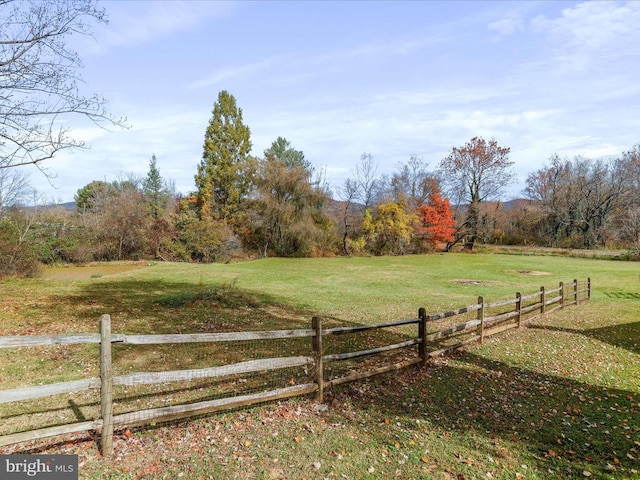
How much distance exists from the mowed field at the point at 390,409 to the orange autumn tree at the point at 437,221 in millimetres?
31446

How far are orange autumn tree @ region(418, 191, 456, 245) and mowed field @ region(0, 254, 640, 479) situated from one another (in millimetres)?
31446

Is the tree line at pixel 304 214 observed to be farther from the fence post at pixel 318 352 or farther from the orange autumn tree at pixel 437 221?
the fence post at pixel 318 352

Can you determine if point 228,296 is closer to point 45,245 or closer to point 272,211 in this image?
point 45,245

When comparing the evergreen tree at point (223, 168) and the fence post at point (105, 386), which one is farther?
the evergreen tree at point (223, 168)

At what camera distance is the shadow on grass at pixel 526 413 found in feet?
15.5

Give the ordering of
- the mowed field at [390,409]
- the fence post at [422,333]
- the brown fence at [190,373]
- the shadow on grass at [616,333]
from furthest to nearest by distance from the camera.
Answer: the shadow on grass at [616,333]
the fence post at [422,333]
the mowed field at [390,409]
the brown fence at [190,373]

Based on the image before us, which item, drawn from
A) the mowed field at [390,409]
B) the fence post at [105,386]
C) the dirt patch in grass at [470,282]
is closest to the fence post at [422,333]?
the mowed field at [390,409]

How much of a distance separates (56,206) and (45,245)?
17660 millimetres

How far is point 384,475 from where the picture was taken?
4160mm

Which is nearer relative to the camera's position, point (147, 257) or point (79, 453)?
point (79, 453)

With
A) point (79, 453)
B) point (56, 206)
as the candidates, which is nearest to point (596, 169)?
point (79, 453)

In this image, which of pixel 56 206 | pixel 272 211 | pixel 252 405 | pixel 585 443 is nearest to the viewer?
pixel 585 443

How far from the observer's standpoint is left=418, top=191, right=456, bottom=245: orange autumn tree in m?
45.9

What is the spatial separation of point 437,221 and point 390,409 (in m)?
42.8
